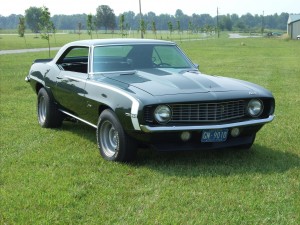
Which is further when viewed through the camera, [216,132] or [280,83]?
[280,83]

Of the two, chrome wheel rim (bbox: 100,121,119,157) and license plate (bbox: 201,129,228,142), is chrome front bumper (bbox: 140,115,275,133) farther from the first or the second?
chrome wheel rim (bbox: 100,121,119,157)

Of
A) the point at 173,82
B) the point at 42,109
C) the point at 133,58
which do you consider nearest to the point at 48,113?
the point at 42,109

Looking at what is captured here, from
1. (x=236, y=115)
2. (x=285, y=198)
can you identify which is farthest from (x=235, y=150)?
(x=285, y=198)

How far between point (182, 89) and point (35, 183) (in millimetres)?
1895

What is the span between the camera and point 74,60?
7.82m

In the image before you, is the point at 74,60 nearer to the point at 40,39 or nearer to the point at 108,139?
the point at 108,139

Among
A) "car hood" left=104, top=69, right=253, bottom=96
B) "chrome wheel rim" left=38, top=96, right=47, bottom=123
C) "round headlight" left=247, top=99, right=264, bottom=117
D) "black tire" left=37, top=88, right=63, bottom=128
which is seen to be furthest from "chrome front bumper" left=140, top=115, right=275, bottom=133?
"chrome wheel rim" left=38, top=96, right=47, bottom=123

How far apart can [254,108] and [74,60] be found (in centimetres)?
361

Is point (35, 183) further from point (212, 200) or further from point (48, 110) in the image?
point (48, 110)

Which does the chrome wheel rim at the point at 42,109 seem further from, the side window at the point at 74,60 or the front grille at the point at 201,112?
the front grille at the point at 201,112

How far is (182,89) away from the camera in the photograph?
5.12 m

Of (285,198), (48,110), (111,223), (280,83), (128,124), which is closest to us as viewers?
(111,223)

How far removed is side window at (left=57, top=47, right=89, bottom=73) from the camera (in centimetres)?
721

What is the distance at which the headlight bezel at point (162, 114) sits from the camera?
192 inches
